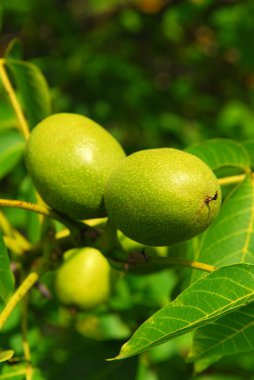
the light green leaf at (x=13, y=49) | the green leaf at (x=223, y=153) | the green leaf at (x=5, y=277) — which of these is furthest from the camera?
the light green leaf at (x=13, y=49)

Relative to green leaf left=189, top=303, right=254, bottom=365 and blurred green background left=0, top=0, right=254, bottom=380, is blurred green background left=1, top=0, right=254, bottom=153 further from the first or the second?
green leaf left=189, top=303, right=254, bottom=365

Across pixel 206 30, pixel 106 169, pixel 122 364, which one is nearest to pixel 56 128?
pixel 106 169

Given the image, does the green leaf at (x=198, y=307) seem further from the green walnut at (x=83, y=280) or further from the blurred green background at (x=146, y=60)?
the blurred green background at (x=146, y=60)

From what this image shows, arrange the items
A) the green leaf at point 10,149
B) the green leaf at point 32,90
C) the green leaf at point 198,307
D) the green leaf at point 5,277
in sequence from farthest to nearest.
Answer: the green leaf at point 10,149 → the green leaf at point 32,90 → the green leaf at point 5,277 → the green leaf at point 198,307

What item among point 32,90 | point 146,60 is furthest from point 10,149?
point 146,60

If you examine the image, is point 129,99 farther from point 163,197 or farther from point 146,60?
point 163,197

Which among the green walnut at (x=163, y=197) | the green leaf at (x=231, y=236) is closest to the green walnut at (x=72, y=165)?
the green walnut at (x=163, y=197)

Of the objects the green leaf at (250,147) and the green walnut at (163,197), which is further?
the green leaf at (250,147)

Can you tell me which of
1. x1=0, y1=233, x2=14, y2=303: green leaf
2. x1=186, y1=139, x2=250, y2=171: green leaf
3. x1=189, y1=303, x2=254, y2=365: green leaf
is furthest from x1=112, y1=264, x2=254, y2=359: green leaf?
x1=186, y1=139, x2=250, y2=171: green leaf

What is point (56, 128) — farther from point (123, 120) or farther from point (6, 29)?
point (6, 29)
